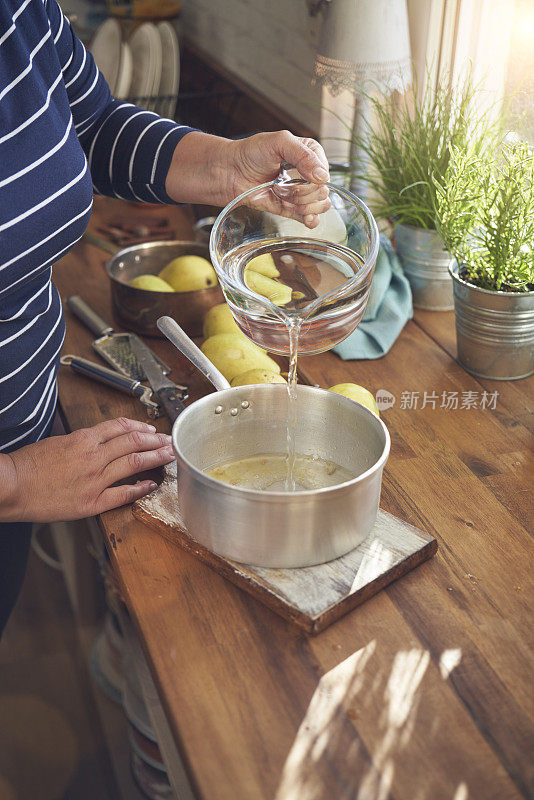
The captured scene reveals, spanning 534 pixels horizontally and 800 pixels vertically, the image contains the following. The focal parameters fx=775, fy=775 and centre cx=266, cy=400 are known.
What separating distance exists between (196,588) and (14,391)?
34cm

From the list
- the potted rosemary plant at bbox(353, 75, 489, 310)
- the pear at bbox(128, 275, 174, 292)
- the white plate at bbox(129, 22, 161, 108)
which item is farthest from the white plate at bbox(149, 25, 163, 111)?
the pear at bbox(128, 275, 174, 292)

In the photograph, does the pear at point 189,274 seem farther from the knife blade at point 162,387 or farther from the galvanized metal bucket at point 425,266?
the galvanized metal bucket at point 425,266

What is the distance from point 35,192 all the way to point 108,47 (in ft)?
6.01

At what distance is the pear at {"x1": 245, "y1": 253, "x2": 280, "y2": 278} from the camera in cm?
87

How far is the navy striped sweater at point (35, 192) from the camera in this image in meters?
0.81

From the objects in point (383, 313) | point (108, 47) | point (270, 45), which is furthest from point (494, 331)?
point (108, 47)

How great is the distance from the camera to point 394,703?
63cm

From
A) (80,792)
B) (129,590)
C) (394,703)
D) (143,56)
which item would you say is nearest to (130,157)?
(129,590)

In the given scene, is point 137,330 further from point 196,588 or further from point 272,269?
point 196,588

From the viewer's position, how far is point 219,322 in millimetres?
1108

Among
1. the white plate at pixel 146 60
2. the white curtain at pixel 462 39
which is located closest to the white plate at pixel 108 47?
the white plate at pixel 146 60

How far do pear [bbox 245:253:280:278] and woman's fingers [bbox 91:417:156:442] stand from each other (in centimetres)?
22

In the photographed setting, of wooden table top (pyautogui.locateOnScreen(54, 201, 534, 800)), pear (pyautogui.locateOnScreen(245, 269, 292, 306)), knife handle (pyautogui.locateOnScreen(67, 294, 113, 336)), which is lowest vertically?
knife handle (pyautogui.locateOnScreen(67, 294, 113, 336))

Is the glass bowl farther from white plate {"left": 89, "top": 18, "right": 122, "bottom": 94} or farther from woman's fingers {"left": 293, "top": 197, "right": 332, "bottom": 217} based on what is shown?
white plate {"left": 89, "top": 18, "right": 122, "bottom": 94}
